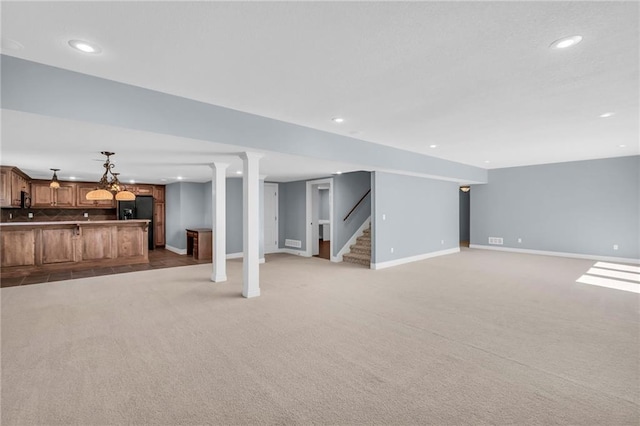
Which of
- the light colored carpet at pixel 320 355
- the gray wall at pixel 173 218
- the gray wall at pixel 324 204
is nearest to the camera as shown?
the light colored carpet at pixel 320 355

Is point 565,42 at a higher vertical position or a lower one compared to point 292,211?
higher

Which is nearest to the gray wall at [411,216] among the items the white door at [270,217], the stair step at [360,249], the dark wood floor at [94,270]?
the stair step at [360,249]

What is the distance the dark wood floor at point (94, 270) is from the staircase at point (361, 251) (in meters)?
3.62

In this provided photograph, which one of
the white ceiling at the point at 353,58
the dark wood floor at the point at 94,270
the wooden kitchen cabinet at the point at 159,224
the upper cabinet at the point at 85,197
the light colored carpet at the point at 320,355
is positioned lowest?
the light colored carpet at the point at 320,355

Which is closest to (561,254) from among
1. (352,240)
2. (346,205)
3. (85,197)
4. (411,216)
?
(411,216)

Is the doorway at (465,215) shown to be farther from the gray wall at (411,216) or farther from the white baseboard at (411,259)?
the white baseboard at (411,259)

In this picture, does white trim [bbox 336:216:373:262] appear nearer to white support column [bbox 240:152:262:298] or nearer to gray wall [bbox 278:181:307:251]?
gray wall [bbox 278:181:307:251]

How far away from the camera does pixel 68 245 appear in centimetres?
681

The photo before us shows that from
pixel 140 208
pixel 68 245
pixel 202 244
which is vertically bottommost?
pixel 202 244

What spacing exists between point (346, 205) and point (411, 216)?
1704 millimetres

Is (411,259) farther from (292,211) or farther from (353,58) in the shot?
(353,58)

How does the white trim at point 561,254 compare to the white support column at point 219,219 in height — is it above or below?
below

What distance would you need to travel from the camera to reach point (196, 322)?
3740 mm

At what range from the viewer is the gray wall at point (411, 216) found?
23.2 feet
